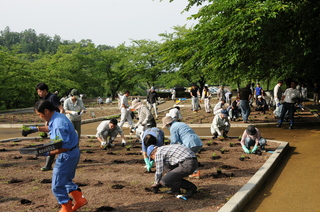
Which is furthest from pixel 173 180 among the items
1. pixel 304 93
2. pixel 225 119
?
pixel 304 93

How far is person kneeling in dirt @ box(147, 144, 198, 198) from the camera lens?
212 inches

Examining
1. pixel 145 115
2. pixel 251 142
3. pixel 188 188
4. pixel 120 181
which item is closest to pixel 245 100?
pixel 251 142

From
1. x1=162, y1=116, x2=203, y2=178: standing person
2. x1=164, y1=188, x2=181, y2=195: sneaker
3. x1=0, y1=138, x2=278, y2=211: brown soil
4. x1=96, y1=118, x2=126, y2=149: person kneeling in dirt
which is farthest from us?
x1=96, y1=118, x2=126, y2=149: person kneeling in dirt

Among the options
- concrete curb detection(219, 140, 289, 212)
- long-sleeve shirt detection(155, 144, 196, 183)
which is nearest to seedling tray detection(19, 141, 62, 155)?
long-sleeve shirt detection(155, 144, 196, 183)

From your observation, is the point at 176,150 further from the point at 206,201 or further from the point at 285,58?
the point at 285,58

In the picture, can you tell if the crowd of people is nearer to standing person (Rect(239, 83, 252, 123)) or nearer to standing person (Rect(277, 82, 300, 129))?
standing person (Rect(277, 82, 300, 129))

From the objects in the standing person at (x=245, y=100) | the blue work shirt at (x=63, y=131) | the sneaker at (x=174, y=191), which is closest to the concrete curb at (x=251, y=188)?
the sneaker at (x=174, y=191)

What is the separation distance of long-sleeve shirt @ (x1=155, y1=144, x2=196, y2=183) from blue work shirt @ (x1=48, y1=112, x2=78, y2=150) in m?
1.43

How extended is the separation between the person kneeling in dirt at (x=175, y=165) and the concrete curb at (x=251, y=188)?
0.79m

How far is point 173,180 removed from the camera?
5.43 metres

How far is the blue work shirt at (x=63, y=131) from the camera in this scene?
4.48m

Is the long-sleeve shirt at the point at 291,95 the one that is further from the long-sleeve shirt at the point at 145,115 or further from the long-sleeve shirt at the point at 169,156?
the long-sleeve shirt at the point at 169,156

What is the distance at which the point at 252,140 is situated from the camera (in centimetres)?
898

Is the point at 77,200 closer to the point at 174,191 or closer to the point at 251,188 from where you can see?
the point at 174,191
